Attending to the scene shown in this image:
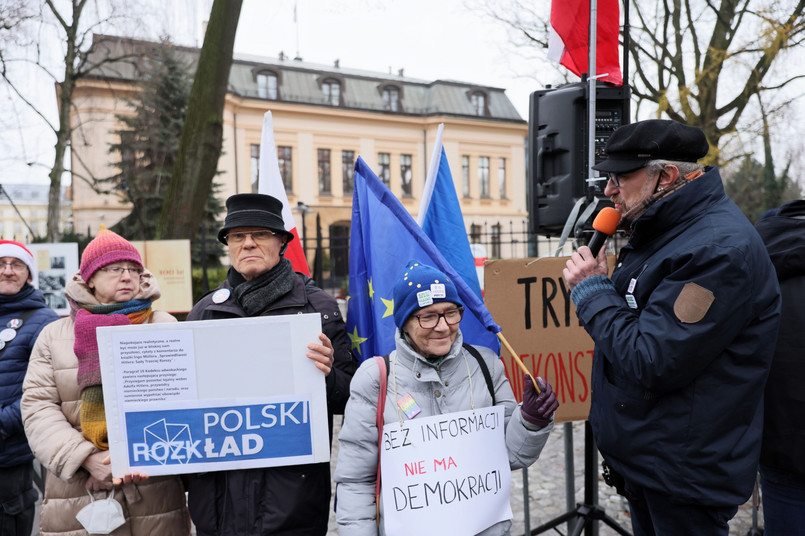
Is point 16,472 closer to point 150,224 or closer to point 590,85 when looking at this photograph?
point 590,85

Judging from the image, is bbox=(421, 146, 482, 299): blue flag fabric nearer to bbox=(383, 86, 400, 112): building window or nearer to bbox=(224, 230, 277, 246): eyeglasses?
bbox=(224, 230, 277, 246): eyeglasses

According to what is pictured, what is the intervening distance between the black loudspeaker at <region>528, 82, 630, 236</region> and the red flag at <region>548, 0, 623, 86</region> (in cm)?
13

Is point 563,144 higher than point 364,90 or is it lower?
lower

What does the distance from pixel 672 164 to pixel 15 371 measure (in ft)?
10.6

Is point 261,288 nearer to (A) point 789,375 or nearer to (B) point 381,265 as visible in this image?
(B) point 381,265

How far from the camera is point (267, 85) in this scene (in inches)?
1358

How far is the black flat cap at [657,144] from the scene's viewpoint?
6.40 ft

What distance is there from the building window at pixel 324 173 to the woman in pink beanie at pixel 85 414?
3274cm

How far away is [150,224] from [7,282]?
1819 centimetres

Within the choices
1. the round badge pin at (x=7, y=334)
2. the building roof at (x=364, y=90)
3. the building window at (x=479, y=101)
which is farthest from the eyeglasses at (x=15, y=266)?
the building window at (x=479, y=101)

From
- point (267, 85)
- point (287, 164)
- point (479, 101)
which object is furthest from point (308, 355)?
point (479, 101)

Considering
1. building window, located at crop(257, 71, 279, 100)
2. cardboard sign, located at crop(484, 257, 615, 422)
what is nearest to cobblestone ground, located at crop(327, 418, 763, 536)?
cardboard sign, located at crop(484, 257, 615, 422)

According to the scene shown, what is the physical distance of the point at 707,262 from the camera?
5.73ft

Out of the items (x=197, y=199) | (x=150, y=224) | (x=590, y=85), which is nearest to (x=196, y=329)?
(x=590, y=85)
